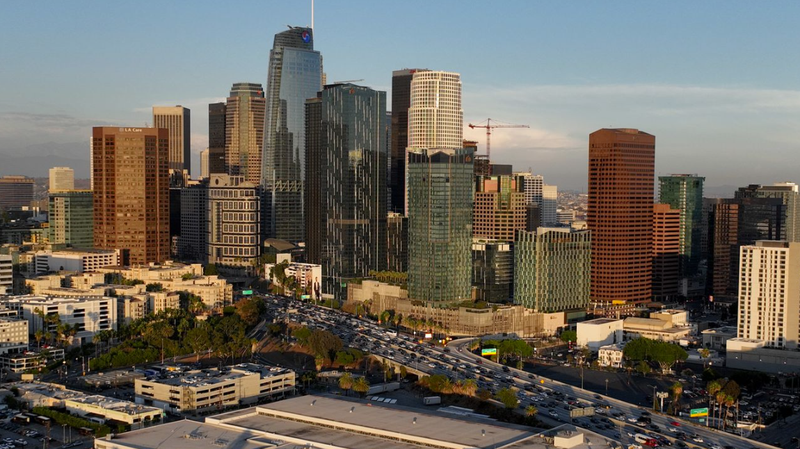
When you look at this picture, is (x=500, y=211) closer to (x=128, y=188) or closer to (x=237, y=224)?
(x=237, y=224)

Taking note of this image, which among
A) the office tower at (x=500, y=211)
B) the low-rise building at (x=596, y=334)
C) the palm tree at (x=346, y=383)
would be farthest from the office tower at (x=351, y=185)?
the palm tree at (x=346, y=383)

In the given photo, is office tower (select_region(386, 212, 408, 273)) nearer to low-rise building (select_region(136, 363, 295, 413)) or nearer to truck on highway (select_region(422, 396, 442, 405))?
low-rise building (select_region(136, 363, 295, 413))

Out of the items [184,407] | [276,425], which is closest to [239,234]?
[184,407]

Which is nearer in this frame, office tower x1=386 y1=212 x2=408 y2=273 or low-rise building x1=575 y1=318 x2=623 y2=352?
low-rise building x1=575 y1=318 x2=623 y2=352

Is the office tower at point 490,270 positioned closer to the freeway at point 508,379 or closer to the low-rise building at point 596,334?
the freeway at point 508,379

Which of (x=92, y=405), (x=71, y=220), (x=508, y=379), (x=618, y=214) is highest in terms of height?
(x=618, y=214)

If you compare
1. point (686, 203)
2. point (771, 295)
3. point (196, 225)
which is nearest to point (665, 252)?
point (686, 203)

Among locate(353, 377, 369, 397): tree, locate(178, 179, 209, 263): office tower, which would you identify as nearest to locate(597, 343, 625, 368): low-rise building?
locate(353, 377, 369, 397): tree
